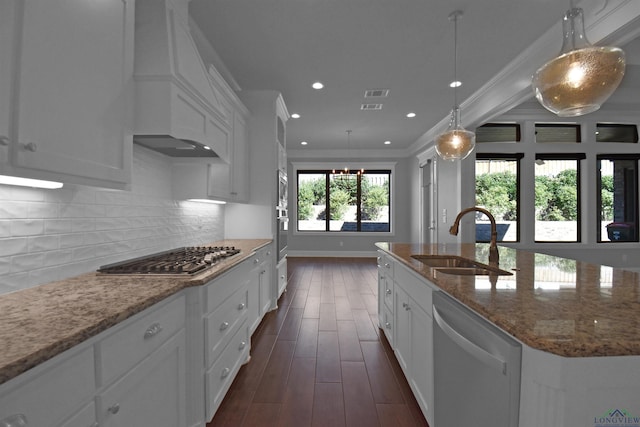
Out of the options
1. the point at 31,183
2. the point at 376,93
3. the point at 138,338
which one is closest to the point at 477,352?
the point at 138,338

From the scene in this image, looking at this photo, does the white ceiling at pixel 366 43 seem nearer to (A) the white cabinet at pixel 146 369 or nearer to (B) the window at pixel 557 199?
(A) the white cabinet at pixel 146 369

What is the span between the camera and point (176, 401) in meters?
1.45

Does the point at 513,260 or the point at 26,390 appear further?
the point at 513,260

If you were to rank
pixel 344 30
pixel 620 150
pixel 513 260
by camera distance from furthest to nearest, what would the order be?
pixel 620 150, pixel 344 30, pixel 513 260

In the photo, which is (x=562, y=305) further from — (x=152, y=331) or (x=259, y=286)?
(x=259, y=286)

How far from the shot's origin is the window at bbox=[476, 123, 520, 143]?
19.1 ft

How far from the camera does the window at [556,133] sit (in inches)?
229

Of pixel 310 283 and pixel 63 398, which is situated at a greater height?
pixel 63 398

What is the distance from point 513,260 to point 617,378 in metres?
1.43

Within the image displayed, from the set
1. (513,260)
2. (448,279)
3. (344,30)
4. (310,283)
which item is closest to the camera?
(448,279)

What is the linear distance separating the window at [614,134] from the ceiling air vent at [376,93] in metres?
4.53

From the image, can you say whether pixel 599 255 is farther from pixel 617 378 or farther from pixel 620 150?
pixel 617 378

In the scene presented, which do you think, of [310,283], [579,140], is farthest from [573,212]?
[310,283]

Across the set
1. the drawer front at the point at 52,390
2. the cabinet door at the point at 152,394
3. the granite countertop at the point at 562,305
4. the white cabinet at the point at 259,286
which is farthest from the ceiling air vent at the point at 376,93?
the drawer front at the point at 52,390
